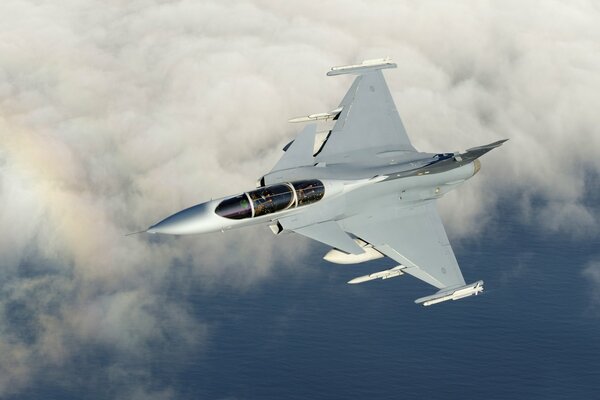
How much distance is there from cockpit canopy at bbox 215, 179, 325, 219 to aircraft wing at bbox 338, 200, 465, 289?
293 cm

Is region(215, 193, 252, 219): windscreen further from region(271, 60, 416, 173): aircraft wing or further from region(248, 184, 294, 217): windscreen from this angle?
region(271, 60, 416, 173): aircraft wing

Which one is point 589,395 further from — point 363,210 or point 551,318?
point 363,210

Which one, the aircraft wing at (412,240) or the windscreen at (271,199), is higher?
the windscreen at (271,199)

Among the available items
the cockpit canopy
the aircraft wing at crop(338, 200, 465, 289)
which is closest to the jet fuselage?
the cockpit canopy

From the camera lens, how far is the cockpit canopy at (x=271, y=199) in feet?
127

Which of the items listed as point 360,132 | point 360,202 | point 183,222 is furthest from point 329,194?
point 183,222

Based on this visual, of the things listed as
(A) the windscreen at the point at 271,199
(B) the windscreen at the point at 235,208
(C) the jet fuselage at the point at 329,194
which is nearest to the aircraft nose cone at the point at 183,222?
(C) the jet fuselage at the point at 329,194

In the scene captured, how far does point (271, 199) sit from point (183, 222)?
16.6ft

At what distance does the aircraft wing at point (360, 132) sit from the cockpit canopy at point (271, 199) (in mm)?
3100

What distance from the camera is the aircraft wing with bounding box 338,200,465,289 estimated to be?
41312 millimetres

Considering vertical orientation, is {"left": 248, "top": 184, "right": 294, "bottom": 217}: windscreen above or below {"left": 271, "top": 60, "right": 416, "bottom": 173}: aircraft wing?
below

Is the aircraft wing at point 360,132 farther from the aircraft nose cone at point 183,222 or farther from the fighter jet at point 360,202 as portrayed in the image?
the aircraft nose cone at point 183,222

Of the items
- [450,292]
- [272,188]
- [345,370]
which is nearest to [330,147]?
[272,188]

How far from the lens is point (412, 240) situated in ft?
140
